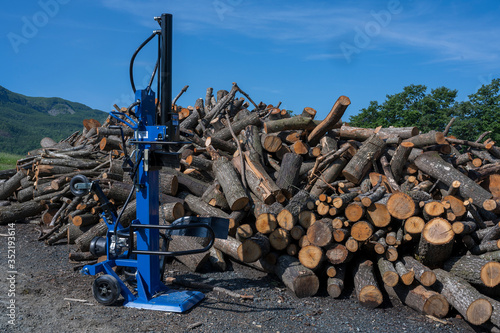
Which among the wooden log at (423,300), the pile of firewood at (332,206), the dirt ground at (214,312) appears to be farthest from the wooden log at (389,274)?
the dirt ground at (214,312)

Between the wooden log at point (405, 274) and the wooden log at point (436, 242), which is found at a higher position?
the wooden log at point (436, 242)

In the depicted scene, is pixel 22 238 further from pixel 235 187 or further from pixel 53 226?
pixel 235 187

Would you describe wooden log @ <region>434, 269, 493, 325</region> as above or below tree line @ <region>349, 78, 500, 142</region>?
below

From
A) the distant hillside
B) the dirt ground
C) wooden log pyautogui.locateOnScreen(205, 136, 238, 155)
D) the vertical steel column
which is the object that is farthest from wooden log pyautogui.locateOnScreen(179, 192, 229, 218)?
the distant hillside

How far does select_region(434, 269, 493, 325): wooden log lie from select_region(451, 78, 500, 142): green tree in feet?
92.8

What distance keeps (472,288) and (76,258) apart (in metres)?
6.14

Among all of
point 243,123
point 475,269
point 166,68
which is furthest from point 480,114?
point 166,68

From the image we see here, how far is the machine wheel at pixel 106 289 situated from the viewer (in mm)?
5219

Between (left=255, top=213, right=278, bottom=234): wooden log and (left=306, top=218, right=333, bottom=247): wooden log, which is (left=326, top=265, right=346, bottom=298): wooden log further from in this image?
(left=255, top=213, right=278, bottom=234): wooden log

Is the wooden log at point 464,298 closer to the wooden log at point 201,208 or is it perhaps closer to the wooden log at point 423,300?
the wooden log at point 423,300

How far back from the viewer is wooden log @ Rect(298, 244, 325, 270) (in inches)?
233

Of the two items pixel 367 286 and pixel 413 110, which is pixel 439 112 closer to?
pixel 413 110

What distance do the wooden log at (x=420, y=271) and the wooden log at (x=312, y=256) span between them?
1183 mm

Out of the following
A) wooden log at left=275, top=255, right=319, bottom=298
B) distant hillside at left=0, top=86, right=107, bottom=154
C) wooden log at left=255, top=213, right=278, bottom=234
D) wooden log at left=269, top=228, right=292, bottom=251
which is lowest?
wooden log at left=275, top=255, right=319, bottom=298
